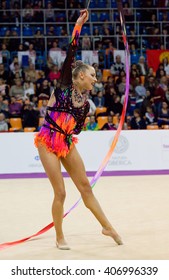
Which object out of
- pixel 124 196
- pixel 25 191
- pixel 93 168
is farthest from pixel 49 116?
pixel 93 168

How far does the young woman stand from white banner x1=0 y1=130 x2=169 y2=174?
5738 mm

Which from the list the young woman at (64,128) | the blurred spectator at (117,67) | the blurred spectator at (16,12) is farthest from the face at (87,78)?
the blurred spectator at (16,12)

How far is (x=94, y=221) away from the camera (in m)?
6.77

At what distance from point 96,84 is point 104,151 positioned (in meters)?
3.30

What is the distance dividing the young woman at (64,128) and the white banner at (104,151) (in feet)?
18.8

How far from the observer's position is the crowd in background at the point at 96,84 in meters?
13.0

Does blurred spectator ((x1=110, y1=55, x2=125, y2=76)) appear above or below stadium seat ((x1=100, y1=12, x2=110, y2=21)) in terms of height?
below

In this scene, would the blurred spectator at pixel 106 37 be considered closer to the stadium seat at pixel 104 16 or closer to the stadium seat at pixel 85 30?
the stadium seat at pixel 85 30

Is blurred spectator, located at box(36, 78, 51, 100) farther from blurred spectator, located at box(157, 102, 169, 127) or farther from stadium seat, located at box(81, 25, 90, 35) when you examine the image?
stadium seat, located at box(81, 25, 90, 35)

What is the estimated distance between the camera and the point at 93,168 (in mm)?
11258

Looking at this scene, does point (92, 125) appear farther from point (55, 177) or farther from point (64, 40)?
point (55, 177)

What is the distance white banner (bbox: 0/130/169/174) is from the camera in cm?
1116

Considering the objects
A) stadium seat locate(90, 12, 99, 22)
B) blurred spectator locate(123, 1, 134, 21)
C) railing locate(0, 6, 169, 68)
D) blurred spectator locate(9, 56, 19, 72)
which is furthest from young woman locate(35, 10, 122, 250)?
blurred spectator locate(123, 1, 134, 21)
